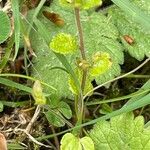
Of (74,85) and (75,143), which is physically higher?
(74,85)

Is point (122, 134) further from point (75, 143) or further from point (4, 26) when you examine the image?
point (4, 26)

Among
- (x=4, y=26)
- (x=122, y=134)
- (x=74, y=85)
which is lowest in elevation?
(x=122, y=134)

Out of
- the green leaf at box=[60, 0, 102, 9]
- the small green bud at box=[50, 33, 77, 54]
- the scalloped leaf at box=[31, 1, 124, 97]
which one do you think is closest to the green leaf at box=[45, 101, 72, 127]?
the scalloped leaf at box=[31, 1, 124, 97]

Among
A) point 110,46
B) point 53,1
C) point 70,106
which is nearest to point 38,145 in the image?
point 70,106

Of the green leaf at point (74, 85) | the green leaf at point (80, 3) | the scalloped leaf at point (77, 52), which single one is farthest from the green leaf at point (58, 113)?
the green leaf at point (80, 3)

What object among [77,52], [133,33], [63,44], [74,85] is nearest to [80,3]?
[63,44]

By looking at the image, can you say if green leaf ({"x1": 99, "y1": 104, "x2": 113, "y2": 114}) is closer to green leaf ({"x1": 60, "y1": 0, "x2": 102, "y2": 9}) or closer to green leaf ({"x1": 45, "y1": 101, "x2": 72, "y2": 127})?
green leaf ({"x1": 45, "y1": 101, "x2": 72, "y2": 127})

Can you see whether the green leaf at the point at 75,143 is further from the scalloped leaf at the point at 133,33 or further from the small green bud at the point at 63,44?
the scalloped leaf at the point at 133,33

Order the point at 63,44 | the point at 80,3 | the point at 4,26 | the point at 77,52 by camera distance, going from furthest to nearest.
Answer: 1. the point at 77,52
2. the point at 4,26
3. the point at 63,44
4. the point at 80,3
